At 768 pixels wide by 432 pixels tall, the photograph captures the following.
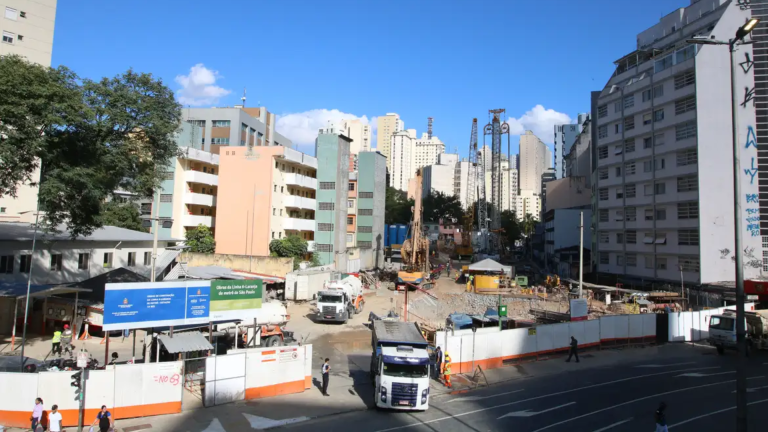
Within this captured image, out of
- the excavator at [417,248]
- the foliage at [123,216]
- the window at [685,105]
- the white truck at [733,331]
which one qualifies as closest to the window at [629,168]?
the window at [685,105]

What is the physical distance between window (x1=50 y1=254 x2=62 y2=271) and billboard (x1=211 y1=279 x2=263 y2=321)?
16.6 m

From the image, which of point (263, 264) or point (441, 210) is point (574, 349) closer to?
point (263, 264)

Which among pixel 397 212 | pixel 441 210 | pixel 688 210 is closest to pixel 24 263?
pixel 688 210

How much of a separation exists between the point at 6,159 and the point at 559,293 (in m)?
41.8

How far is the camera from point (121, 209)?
1967 inches

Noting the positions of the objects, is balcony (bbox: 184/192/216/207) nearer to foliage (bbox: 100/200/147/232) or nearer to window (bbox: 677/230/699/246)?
foliage (bbox: 100/200/147/232)

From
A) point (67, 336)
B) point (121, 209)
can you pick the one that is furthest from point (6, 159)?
point (121, 209)

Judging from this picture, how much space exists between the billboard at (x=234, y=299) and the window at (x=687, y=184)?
38511 mm

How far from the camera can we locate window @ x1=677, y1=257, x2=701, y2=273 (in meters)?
41.0

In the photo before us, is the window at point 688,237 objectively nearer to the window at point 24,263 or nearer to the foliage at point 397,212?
the window at point 24,263

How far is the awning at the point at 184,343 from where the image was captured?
56.9 feet

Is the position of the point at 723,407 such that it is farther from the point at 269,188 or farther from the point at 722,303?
the point at 269,188

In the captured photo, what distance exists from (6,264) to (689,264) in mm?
49687

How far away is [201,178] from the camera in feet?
165
